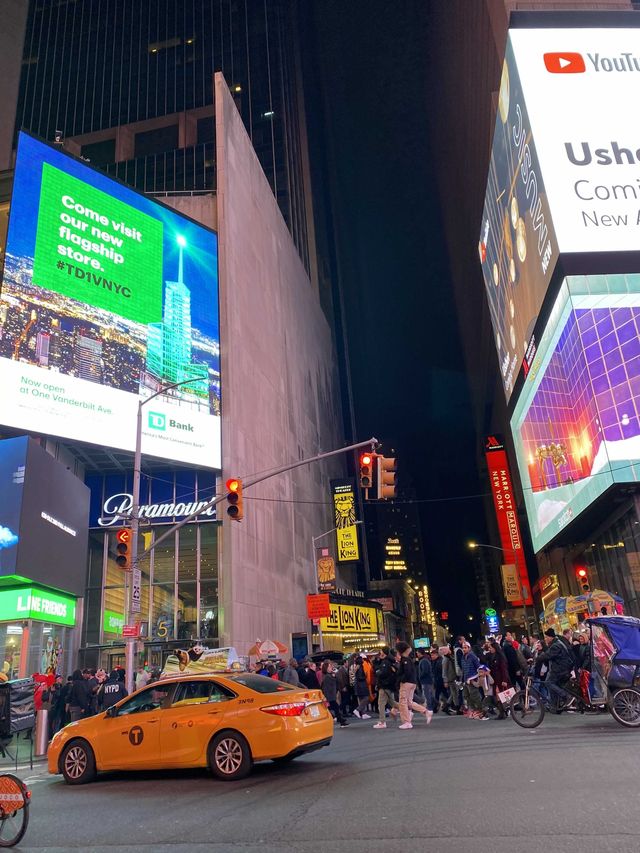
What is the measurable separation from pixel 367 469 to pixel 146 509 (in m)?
18.0

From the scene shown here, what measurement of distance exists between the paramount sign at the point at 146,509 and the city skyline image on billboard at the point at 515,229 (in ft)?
73.0

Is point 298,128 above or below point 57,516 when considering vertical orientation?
above

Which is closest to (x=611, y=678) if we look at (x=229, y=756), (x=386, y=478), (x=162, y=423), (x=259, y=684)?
(x=386, y=478)

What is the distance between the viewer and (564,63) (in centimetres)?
3747

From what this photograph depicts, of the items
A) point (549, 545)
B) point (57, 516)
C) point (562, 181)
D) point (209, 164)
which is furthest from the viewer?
point (209, 164)

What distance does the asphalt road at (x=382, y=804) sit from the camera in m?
5.43

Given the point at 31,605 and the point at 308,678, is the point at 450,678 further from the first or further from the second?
the point at 31,605

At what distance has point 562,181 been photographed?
33438 mm

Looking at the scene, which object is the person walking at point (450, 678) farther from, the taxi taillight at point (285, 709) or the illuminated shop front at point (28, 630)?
the illuminated shop front at point (28, 630)

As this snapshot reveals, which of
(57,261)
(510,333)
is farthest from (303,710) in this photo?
(510,333)

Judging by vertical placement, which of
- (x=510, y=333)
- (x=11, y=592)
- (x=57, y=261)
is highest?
(x=510, y=333)

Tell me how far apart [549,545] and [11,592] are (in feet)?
113

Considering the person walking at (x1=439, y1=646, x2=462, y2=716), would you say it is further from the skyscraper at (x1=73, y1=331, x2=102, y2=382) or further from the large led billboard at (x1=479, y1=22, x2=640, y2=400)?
the large led billboard at (x1=479, y1=22, x2=640, y2=400)

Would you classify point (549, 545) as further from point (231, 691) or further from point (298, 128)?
point (298, 128)
